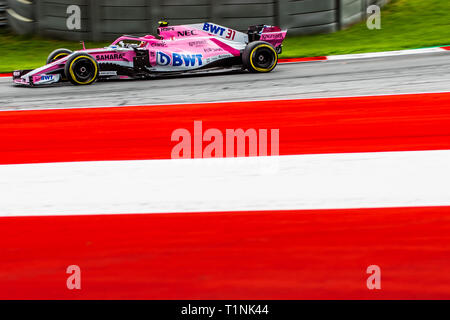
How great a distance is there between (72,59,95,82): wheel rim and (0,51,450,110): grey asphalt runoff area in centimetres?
20

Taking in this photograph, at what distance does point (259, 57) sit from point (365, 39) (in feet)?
17.6

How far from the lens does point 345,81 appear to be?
9.48 metres

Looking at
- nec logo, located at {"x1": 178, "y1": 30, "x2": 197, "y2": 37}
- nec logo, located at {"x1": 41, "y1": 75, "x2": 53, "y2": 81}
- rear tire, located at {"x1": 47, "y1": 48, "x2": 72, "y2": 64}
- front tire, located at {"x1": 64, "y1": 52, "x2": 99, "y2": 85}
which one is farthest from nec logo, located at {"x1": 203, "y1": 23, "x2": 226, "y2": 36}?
nec logo, located at {"x1": 41, "y1": 75, "x2": 53, "y2": 81}

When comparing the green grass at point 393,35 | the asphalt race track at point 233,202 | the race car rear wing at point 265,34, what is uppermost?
the green grass at point 393,35

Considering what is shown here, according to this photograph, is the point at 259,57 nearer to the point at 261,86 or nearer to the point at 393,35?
the point at 261,86

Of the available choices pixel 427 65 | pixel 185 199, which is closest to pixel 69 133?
pixel 185 199


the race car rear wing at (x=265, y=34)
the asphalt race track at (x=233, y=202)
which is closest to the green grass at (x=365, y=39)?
the race car rear wing at (x=265, y=34)

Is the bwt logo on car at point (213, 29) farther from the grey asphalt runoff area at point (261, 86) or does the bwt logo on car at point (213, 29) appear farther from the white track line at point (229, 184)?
the white track line at point (229, 184)

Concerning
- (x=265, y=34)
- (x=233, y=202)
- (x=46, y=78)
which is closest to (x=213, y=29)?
(x=265, y=34)

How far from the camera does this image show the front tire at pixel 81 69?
33.9 feet

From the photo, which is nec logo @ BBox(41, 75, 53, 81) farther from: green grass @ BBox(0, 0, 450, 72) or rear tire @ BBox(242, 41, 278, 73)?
green grass @ BBox(0, 0, 450, 72)

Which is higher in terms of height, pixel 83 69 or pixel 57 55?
pixel 57 55

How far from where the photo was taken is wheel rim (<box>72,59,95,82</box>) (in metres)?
10.4

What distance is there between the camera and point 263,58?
1124 cm
